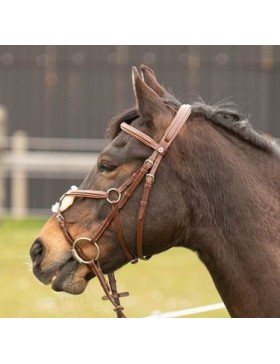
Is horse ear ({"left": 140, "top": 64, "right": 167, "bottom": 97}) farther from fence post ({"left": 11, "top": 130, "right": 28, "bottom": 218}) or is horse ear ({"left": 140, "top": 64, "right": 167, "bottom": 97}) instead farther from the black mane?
fence post ({"left": 11, "top": 130, "right": 28, "bottom": 218})

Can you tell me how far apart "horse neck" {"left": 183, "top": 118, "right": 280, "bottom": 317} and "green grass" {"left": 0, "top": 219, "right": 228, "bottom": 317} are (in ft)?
10.3

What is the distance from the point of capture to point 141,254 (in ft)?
14.6

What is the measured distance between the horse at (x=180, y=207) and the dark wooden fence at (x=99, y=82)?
41.7 feet

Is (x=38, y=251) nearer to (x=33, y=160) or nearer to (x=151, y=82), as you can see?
(x=151, y=82)

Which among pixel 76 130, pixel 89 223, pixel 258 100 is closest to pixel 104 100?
pixel 76 130

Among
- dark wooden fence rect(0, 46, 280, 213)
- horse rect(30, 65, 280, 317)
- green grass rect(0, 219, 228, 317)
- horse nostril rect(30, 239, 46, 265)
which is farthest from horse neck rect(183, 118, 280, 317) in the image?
dark wooden fence rect(0, 46, 280, 213)

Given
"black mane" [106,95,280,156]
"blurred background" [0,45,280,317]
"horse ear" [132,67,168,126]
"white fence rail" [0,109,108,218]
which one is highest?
"horse ear" [132,67,168,126]

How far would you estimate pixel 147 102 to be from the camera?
4391 mm

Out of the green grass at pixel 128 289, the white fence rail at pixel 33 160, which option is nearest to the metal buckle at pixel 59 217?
the green grass at pixel 128 289

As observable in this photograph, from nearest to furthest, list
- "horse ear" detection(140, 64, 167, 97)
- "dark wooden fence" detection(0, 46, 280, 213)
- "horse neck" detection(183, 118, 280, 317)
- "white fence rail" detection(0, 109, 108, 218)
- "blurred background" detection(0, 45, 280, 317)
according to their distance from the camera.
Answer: "horse neck" detection(183, 118, 280, 317) < "horse ear" detection(140, 64, 167, 97) < "white fence rail" detection(0, 109, 108, 218) < "blurred background" detection(0, 45, 280, 317) < "dark wooden fence" detection(0, 46, 280, 213)

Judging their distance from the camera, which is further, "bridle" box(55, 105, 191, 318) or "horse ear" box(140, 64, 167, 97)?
"horse ear" box(140, 64, 167, 97)

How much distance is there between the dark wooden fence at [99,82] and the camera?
17.4 metres

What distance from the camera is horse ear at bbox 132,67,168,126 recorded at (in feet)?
14.3

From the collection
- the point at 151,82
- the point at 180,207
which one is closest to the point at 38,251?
the point at 180,207
